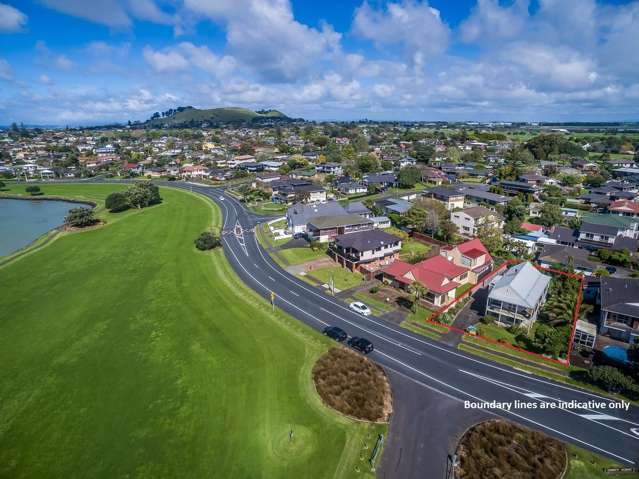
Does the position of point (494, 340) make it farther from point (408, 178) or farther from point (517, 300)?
point (408, 178)

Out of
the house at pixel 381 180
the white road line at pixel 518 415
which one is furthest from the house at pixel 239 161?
the white road line at pixel 518 415

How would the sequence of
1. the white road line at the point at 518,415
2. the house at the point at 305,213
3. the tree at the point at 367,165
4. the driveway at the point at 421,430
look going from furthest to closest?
the tree at the point at 367,165
the house at the point at 305,213
the white road line at the point at 518,415
the driveway at the point at 421,430

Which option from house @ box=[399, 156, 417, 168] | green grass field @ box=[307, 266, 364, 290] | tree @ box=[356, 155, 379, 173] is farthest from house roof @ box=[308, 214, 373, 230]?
house @ box=[399, 156, 417, 168]

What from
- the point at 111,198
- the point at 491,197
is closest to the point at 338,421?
the point at 491,197

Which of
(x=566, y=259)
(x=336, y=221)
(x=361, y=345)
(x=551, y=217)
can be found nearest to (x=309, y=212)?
(x=336, y=221)

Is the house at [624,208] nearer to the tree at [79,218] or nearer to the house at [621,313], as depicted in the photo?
the house at [621,313]

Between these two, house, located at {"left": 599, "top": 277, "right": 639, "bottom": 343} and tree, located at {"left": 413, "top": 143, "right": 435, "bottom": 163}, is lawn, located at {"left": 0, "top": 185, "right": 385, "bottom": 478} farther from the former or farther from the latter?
tree, located at {"left": 413, "top": 143, "right": 435, "bottom": 163}

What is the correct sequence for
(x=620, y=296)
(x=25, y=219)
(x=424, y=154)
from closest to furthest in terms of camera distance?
(x=620, y=296) < (x=25, y=219) < (x=424, y=154)
